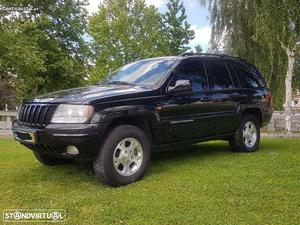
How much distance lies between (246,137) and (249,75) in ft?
4.43

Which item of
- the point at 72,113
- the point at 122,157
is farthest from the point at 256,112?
the point at 72,113

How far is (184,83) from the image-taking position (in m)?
6.34

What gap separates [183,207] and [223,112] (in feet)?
Answer: 10.6

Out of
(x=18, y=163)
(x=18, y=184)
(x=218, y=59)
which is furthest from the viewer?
(x=218, y=59)

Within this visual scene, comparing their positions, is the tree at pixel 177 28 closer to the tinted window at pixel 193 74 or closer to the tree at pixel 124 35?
the tree at pixel 124 35

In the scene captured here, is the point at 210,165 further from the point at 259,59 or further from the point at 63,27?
the point at 63,27

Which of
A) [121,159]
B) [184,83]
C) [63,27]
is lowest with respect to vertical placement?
[121,159]

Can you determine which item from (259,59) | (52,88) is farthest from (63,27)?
(259,59)

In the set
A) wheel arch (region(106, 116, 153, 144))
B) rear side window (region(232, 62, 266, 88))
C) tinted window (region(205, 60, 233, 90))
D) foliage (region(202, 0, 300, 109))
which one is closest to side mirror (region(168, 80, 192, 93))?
wheel arch (region(106, 116, 153, 144))

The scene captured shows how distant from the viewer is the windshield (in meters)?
6.55

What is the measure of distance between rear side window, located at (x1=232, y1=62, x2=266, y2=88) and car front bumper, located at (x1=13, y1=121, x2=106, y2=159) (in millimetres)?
3959

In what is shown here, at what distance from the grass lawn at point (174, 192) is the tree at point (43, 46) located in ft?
53.2

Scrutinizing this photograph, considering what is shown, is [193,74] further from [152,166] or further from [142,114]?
[152,166]

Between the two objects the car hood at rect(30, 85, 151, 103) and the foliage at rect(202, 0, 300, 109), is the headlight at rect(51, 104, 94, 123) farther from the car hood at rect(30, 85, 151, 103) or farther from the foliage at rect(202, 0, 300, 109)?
the foliage at rect(202, 0, 300, 109)
